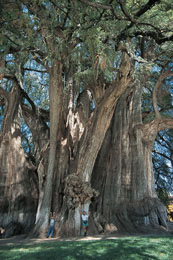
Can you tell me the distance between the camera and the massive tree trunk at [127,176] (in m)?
8.10

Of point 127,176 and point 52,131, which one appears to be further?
point 127,176

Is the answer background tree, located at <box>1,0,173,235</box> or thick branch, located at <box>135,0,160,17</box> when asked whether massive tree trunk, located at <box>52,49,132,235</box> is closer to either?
background tree, located at <box>1,0,173,235</box>

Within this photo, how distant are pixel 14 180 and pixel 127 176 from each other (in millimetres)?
4420

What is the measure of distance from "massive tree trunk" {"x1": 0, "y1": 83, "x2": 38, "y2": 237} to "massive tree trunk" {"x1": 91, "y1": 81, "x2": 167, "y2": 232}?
256 centimetres

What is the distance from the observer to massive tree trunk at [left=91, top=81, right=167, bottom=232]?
8.10 metres

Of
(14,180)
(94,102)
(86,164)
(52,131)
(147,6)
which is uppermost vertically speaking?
(147,6)

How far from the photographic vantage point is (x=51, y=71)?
8203mm

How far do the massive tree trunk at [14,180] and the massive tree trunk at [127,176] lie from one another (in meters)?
2.56

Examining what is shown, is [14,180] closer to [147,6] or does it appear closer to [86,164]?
[86,164]

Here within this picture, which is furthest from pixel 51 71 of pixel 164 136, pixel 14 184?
pixel 164 136

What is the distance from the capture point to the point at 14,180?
30.6 feet

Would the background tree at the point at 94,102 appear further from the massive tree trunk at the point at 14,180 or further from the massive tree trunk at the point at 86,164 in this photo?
the massive tree trunk at the point at 14,180

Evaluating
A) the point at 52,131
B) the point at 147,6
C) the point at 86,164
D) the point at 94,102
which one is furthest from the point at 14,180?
the point at 147,6

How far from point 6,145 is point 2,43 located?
5.05 meters
